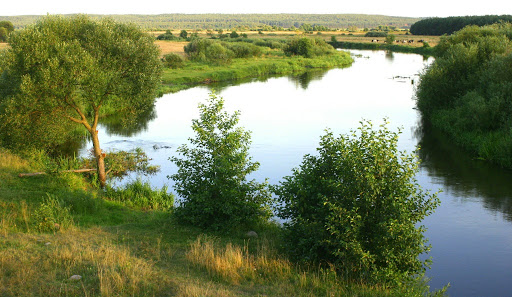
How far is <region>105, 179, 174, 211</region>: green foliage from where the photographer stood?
15.7m

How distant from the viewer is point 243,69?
56.0 m

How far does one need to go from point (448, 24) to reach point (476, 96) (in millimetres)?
93199

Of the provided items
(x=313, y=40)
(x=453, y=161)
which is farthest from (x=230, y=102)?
(x=313, y=40)

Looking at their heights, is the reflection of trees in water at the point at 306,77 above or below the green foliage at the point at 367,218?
below

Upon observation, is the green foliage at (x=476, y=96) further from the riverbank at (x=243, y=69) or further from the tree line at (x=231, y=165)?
the riverbank at (x=243, y=69)

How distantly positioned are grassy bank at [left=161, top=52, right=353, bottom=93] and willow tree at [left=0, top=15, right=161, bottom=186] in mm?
25269

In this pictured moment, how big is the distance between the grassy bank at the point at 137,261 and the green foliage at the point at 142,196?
1.80 meters

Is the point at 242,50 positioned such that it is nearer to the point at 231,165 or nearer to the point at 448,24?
the point at 231,165

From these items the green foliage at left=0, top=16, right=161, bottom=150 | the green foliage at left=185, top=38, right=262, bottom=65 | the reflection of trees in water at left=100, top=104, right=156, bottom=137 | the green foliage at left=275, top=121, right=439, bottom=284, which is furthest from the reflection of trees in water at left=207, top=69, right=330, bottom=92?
the green foliage at left=275, top=121, right=439, bottom=284

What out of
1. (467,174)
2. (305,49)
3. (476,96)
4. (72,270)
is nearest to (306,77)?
(305,49)

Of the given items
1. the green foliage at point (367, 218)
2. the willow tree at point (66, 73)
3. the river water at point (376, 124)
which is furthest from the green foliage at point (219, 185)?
the willow tree at point (66, 73)

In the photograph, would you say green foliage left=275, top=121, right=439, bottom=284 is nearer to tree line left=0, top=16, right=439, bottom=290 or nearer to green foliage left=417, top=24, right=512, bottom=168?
tree line left=0, top=16, right=439, bottom=290

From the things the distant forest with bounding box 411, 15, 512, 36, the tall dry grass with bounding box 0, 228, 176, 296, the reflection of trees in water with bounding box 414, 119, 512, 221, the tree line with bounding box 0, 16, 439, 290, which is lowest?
the reflection of trees in water with bounding box 414, 119, 512, 221

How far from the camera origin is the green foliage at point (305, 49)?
71562 mm
